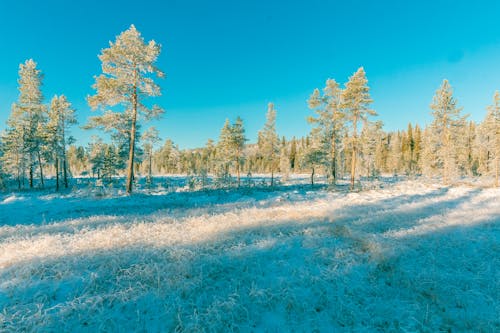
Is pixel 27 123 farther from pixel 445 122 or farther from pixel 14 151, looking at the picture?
pixel 445 122

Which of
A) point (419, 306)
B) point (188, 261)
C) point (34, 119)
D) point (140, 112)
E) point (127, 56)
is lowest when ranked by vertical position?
point (419, 306)

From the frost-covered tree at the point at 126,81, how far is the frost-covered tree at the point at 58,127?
17.0 meters

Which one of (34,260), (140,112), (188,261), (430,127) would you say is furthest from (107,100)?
(430,127)

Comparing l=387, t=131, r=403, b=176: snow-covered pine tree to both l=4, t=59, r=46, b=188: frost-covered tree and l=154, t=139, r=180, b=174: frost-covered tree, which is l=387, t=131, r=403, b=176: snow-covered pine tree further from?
Result: l=4, t=59, r=46, b=188: frost-covered tree

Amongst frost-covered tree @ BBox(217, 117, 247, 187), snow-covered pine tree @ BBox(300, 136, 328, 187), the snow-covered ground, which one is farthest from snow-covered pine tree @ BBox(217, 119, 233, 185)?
the snow-covered ground

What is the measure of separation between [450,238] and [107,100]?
20504mm

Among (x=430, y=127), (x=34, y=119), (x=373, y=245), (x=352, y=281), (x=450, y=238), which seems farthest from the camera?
(x=430, y=127)

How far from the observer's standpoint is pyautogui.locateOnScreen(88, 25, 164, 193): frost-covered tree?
16328 millimetres

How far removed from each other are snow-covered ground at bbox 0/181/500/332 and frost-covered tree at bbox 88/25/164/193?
34.9ft

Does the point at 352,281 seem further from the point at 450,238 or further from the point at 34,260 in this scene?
the point at 34,260

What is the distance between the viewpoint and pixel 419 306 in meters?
4.12

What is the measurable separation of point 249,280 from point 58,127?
1341 inches

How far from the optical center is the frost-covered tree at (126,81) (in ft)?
53.6

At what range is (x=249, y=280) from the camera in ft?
15.6
